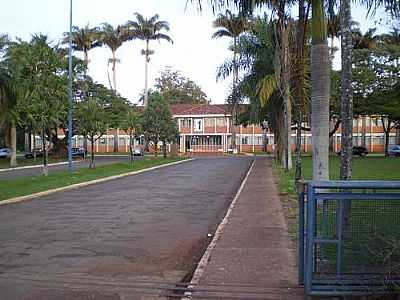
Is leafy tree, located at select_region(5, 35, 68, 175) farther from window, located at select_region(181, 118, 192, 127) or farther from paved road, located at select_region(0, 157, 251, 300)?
window, located at select_region(181, 118, 192, 127)

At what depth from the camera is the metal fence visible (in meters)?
5.72

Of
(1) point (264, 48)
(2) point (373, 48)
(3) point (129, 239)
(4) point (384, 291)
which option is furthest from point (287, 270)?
(2) point (373, 48)

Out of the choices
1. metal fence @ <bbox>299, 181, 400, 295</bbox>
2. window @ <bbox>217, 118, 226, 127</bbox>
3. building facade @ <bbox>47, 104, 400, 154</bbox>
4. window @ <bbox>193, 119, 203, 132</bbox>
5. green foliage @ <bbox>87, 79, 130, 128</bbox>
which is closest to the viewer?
metal fence @ <bbox>299, 181, 400, 295</bbox>

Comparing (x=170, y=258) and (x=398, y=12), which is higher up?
A: (x=398, y=12)

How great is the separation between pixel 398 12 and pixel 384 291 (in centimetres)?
573

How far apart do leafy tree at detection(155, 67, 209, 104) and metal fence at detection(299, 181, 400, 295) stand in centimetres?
10337

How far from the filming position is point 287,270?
755 cm

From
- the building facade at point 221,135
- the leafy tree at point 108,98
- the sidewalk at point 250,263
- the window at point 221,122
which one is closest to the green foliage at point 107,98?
the leafy tree at point 108,98

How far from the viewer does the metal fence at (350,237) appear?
5.72m

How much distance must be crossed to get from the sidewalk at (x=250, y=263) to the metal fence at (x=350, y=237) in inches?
21.3

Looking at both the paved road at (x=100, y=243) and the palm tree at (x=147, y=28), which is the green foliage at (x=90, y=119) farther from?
the palm tree at (x=147, y=28)

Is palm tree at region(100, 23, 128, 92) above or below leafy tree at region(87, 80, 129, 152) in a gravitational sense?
above

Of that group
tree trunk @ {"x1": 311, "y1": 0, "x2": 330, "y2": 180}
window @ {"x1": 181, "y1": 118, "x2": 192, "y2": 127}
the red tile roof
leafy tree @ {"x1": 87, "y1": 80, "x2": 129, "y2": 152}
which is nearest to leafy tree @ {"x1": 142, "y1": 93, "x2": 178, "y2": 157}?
leafy tree @ {"x1": 87, "y1": 80, "x2": 129, "y2": 152}

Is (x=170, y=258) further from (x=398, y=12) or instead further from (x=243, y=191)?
(x=243, y=191)
